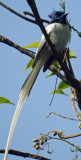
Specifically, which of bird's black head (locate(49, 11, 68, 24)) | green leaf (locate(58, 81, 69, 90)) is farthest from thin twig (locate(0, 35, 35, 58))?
bird's black head (locate(49, 11, 68, 24))

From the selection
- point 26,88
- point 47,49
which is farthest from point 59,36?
point 26,88

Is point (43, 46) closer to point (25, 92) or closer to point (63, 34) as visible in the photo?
point (63, 34)

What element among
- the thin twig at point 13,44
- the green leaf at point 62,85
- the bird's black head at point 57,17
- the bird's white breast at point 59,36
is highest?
the bird's black head at point 57,17

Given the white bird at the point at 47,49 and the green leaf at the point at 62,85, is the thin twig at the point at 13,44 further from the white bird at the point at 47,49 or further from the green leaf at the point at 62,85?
the green leaf at the point at 62,85

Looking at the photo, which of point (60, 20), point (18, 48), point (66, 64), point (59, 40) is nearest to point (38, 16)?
point (66, 64)

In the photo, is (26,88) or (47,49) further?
(47,49)

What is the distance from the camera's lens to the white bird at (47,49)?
2.49m

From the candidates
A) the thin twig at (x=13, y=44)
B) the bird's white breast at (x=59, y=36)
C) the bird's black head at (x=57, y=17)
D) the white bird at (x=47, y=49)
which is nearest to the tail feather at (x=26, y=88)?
the white bird at (x=47, y=49)

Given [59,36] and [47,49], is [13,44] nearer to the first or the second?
[47,49]

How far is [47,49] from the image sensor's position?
10.3ft

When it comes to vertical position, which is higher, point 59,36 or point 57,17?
point 57,17

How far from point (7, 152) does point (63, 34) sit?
6.46 ft

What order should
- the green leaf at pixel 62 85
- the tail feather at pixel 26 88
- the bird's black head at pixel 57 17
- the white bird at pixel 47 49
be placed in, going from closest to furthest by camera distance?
the tail feather at pixel 26 88 < the green leaf at pixel 62 85 < the white bird at pixel 47 49 < the bird's black head at pixel 57 17

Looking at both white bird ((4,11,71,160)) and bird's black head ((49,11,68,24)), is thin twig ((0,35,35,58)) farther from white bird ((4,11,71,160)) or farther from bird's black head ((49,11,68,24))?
bird's black head ((49,11,68,24))
